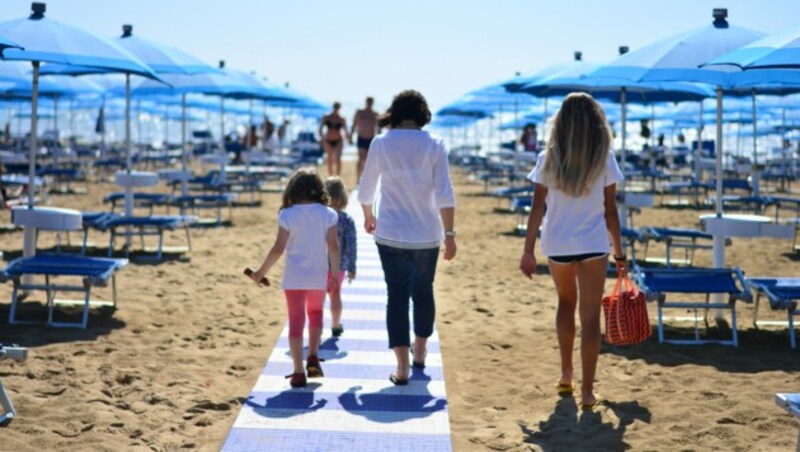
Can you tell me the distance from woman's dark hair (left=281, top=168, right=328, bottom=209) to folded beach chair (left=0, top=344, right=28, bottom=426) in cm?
158

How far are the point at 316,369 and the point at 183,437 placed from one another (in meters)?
1.13

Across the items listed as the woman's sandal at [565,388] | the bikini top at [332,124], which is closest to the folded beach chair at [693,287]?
the woman's sandal at [565,388]

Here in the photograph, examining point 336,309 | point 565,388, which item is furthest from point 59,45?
point 565,388

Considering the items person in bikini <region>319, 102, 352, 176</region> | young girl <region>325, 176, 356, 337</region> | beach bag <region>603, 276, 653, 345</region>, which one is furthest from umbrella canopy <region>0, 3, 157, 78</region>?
person in bikini <region>319, 102, 352, 176</region>

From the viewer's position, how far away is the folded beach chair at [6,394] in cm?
479

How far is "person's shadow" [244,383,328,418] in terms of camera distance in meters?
5.15

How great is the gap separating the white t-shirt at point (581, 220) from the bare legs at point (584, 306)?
9cm

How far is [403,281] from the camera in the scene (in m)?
5.64

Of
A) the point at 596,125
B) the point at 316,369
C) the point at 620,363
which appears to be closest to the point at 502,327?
the point at 620,363

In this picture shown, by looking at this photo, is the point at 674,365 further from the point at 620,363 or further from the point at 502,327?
the point at 502,327

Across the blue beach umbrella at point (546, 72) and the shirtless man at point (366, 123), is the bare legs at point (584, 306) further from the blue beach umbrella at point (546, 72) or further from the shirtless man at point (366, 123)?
the shirtless man at point (366, 123)

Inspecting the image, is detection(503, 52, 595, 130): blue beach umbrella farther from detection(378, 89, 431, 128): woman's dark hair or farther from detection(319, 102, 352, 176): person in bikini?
detection(378, 89, 431, 128): woman's dark hair

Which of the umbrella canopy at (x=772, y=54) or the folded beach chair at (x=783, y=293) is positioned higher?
the umbrella canopy at (x=772, y=54)

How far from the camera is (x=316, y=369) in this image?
5824 millimetres
